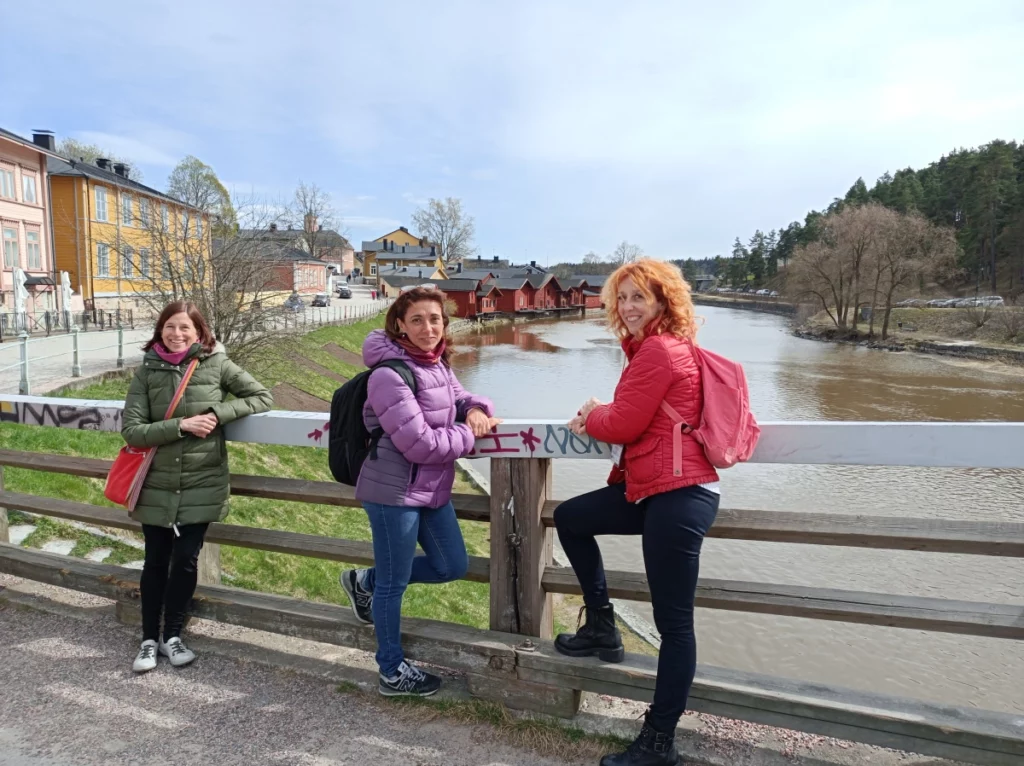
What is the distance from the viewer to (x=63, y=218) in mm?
30672

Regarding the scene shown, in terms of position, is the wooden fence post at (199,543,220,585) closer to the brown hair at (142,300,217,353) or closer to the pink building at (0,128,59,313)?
the brown hair at (142,300,217,353)

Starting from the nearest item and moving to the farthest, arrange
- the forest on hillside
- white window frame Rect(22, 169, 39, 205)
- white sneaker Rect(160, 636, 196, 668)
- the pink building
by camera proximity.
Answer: white sneaker Rect(160, 636, 196, 668) < the pink building < white window frame Rect(22, 169, 39, 205) < the forest on hillside

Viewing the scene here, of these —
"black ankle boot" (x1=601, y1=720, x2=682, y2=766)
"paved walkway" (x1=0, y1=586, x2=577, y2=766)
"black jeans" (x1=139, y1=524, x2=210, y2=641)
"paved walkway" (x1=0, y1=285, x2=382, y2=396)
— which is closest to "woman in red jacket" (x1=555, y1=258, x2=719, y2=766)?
"black ankle boot" (x1=601, y1=720, x2=682, y2=766)

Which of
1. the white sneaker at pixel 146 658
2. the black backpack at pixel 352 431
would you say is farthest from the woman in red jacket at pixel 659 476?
the white sneaker at pixel 146 658

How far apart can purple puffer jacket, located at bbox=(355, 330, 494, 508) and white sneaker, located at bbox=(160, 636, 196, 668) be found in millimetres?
1271

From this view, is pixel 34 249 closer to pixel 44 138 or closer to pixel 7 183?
pixel 7 183

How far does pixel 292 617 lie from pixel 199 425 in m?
0.95

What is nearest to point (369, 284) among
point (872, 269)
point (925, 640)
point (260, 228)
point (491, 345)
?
point (491, 345)

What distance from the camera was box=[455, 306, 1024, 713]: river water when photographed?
728 cm

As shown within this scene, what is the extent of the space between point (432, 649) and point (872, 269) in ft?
172

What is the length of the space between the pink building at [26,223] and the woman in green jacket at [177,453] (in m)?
27.1

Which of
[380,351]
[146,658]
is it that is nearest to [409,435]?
[380,351]

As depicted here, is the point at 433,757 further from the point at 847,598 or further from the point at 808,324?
the point at 808,324

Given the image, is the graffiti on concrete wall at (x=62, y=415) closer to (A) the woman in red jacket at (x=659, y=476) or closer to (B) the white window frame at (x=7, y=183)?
(A) the woman in red jacket at (x=659, y=476)
